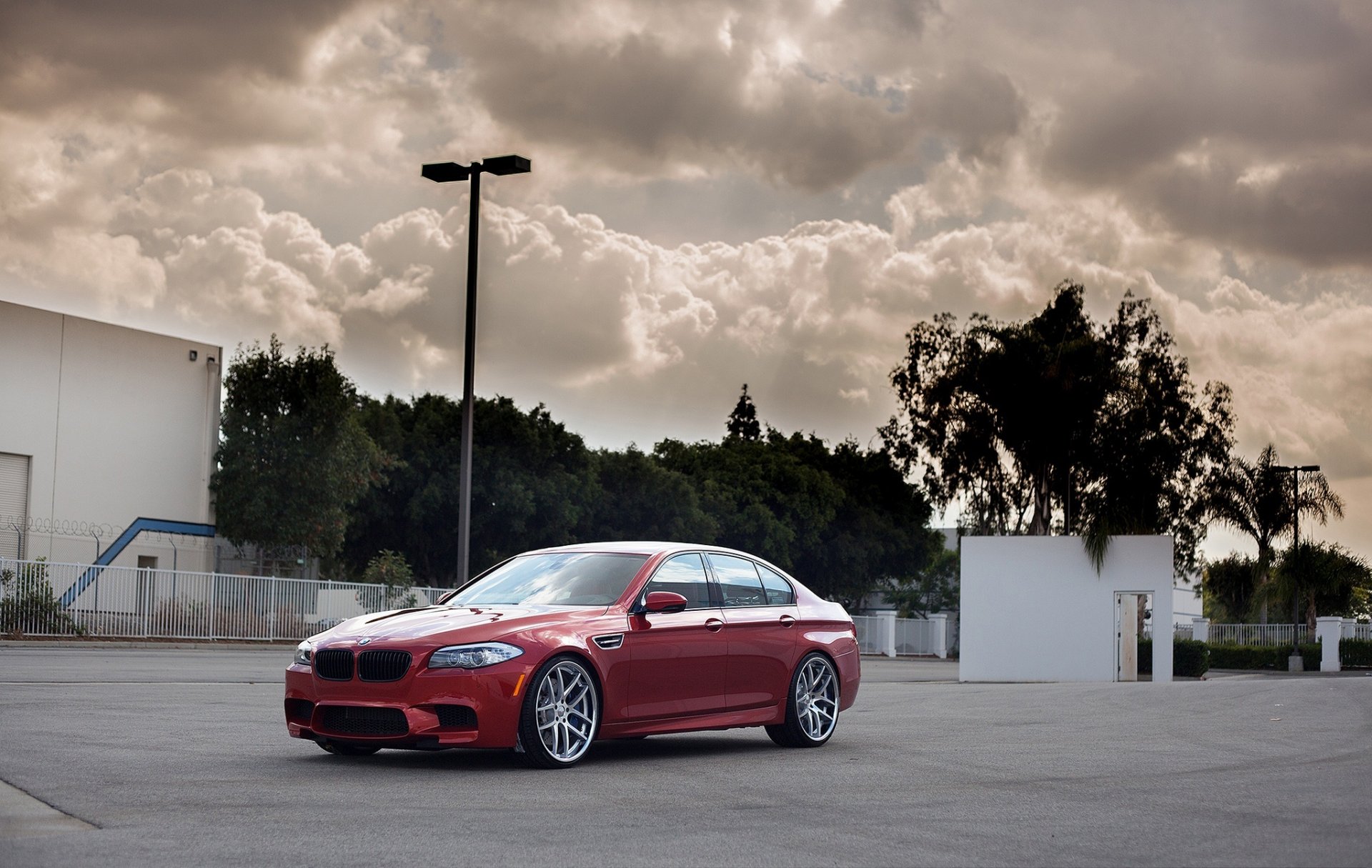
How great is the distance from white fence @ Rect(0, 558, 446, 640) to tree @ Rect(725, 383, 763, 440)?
85812mm

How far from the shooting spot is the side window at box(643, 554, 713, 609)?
11477 mm

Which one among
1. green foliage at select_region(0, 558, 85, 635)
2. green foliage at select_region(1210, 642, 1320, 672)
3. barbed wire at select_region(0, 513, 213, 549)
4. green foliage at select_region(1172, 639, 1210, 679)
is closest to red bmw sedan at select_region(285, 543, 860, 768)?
green foliage at select_region(0, 558, 85, 635)

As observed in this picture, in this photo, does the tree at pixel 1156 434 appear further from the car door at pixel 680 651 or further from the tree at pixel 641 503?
the car door at pixel 680 651

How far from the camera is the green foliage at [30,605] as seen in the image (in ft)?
113

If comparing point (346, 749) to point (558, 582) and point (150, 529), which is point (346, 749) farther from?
point (150, 529)

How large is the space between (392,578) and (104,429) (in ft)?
35.9

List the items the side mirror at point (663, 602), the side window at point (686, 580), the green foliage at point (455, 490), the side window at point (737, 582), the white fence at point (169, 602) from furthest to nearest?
the green foliage at point (455, 490) < the white fence at point (169, 602) < the side window at point (737, 582) < the side window at point (686, 580) < the side mirror at point (663, 602)

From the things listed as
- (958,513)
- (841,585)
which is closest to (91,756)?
(958,513)

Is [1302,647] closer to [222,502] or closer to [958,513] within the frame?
[958,513]

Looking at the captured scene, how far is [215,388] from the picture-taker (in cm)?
5328

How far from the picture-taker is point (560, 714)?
10.4 metres

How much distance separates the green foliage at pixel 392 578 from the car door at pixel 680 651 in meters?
34.3

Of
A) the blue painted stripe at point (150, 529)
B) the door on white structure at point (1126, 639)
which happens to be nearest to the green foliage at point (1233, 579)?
the door on white structure at point (1126, 639)

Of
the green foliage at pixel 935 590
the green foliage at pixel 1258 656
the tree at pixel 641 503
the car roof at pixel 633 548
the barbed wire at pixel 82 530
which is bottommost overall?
the green foliage at pixel 1258 656
